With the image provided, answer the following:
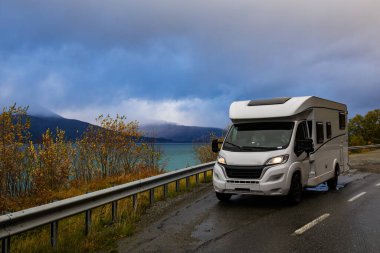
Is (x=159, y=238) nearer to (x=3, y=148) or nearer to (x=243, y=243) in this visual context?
(x=243, y=243)

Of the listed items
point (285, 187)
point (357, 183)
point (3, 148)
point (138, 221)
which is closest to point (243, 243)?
point (138, 221)

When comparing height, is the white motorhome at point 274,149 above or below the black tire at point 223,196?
above

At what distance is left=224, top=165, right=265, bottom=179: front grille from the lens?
8.95m

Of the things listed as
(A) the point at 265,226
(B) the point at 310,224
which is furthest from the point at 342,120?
(A) the point at 265,226

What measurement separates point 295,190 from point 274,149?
3.68 ft

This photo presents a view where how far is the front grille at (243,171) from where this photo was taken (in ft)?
29.3

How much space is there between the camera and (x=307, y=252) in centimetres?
559

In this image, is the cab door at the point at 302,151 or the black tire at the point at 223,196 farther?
the black tire at the point at 223,196

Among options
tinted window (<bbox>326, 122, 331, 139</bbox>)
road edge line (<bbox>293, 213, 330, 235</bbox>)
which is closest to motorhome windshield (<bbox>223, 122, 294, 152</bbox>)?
road edge line (<bbox>293, 213, 330, 235</bbox>)

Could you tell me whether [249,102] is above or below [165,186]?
above

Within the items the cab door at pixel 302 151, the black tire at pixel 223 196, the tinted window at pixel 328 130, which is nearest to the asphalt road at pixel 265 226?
the black tire at pixel 223 196

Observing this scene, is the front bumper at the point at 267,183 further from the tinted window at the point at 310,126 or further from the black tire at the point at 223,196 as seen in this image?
the tinted window at the point at 310,126

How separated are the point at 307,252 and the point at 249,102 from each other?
5.62 meters

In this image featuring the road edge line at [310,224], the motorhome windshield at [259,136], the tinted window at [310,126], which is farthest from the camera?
the tinted window at [310,126]
